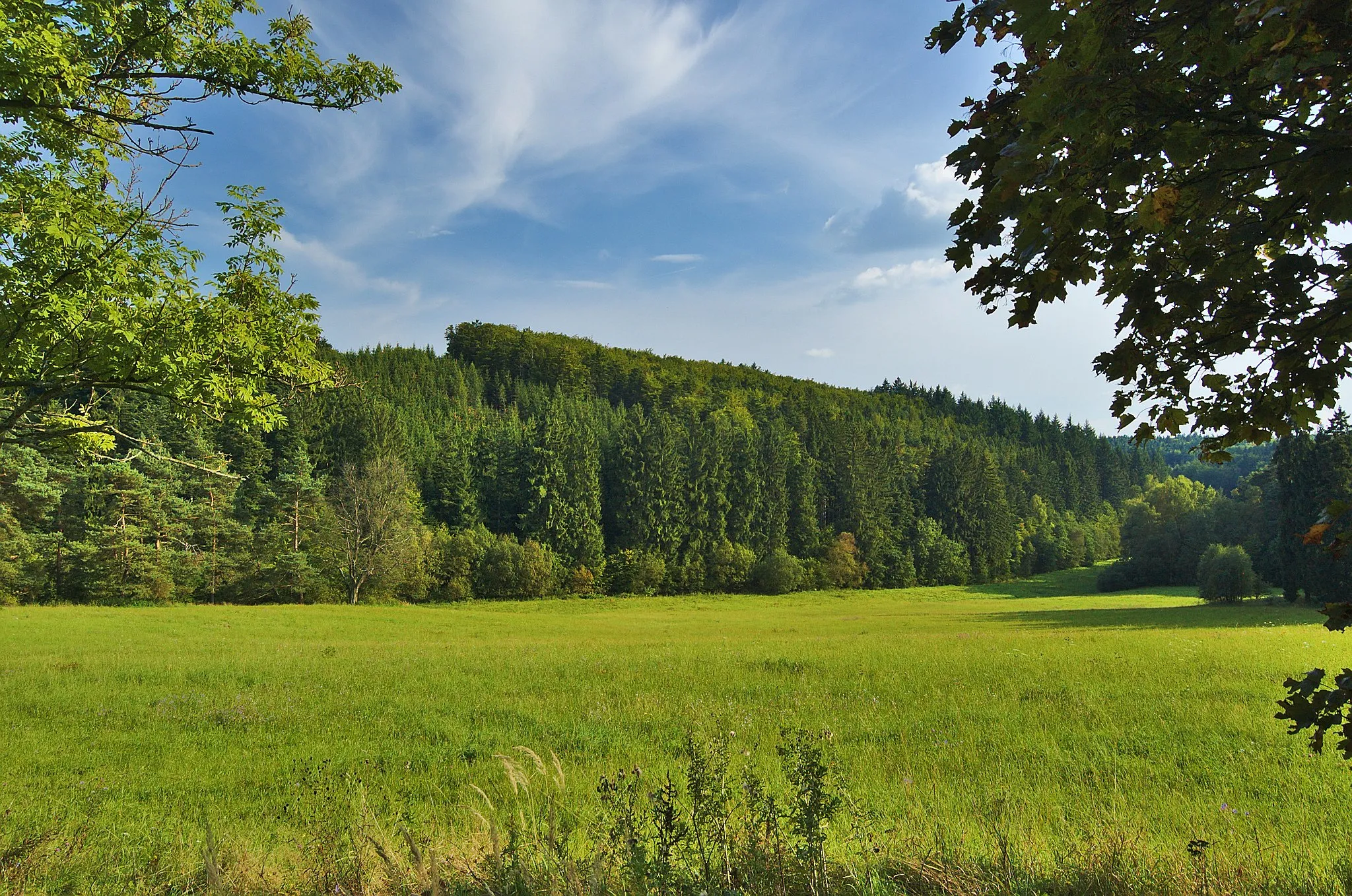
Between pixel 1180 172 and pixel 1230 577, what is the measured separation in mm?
63878

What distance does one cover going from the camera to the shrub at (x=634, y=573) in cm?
6812

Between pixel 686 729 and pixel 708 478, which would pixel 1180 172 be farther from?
pixel 708 478

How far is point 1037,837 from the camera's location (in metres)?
4.98

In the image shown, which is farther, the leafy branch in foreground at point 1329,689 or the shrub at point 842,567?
the shrub at point 842,567

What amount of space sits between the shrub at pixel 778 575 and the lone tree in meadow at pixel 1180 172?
69286 millimetres

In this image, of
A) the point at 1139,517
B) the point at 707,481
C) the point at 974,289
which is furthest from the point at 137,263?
the point at 1139,517

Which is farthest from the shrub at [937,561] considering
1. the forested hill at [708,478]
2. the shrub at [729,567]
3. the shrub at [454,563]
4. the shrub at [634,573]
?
the shrub at [454,563]

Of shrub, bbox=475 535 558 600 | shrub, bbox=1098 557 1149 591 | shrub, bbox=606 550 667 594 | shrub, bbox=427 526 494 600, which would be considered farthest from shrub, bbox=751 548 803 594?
shrub, bbox=1098 557 1149 591

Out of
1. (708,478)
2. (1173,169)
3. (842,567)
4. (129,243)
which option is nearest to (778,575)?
(842,567)

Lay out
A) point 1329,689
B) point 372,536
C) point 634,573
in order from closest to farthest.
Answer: point 1329,689 → point 372,536 → point 634,573

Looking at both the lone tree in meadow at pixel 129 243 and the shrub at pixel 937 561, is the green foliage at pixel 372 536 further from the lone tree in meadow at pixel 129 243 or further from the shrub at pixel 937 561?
the shrub at pixel 937 561

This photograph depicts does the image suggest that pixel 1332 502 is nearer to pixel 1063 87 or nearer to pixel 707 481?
pixel 1063 87

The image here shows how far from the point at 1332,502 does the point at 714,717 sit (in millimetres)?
9088

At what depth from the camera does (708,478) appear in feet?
256
